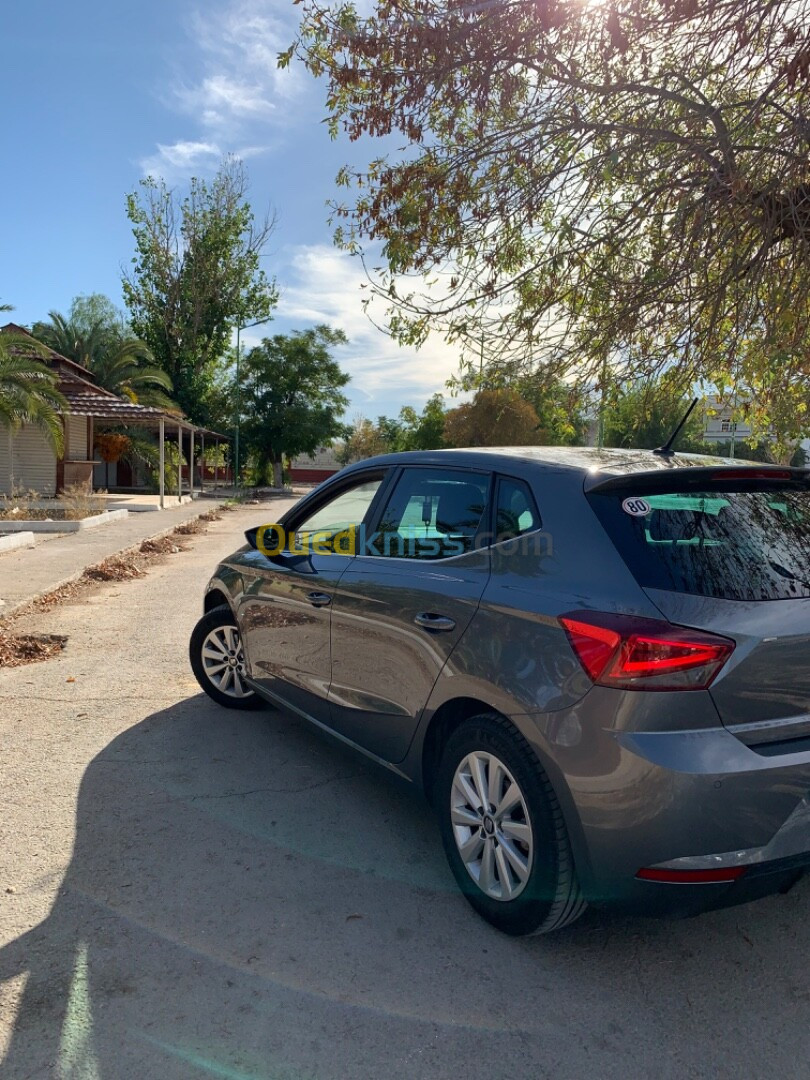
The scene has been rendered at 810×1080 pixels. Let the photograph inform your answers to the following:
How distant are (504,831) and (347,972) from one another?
69 cm

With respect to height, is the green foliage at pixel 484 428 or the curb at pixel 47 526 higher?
the green foliage at pixel 484 428

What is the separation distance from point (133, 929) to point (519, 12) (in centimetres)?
618

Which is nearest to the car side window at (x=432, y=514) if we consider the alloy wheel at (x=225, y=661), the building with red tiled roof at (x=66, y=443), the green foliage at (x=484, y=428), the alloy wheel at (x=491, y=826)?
the alloy wheel at (x=491, y=826)

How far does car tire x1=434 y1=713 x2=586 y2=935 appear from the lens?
2.61 meters

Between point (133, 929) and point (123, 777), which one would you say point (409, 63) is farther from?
point (133, 929)

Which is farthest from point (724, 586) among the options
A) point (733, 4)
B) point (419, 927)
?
point (733, 4)

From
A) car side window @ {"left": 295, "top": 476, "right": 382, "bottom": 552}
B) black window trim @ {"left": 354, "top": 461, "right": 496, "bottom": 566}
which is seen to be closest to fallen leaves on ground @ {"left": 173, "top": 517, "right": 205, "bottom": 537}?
car side window @ {"left": 295, "top": 476, "right": 382, "bottom": 552}

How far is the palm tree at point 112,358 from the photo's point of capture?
108ft

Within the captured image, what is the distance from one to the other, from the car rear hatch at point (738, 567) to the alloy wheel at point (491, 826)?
78 cm

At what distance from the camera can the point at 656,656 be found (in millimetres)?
2396

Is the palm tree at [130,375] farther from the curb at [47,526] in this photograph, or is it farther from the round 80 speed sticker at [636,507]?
the round 80 speed sticker at [636,507]

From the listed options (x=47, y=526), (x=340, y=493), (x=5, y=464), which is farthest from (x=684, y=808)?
(x=5, y=464)

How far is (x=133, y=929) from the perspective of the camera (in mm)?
2893

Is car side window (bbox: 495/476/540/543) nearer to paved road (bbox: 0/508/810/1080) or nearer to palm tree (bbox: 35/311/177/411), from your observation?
paved road (bbox: 0/508/810/1080)
